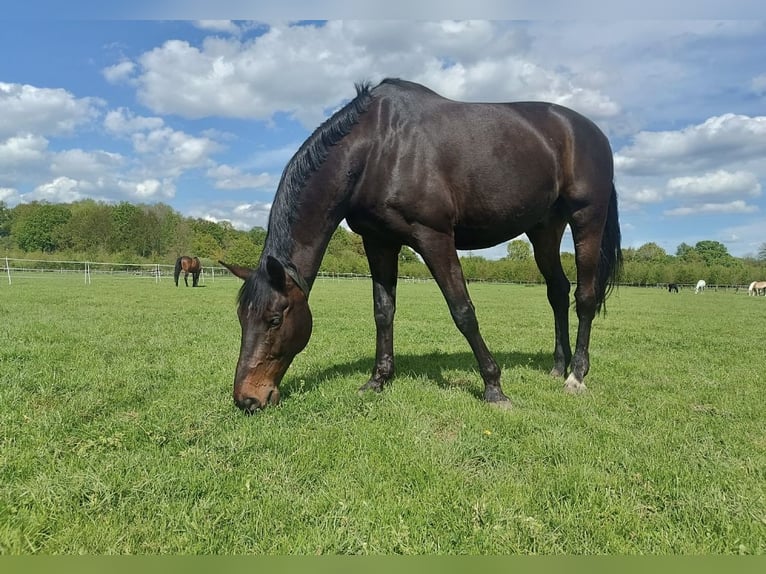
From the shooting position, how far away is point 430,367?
6039 mm

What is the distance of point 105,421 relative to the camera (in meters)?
3.63

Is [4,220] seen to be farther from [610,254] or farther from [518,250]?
[610,254]

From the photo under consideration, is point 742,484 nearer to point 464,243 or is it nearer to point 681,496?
point 681,496

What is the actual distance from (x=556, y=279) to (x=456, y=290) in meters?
2.17

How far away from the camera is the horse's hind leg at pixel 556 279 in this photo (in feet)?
19.1

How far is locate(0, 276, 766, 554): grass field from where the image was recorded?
7.18 feet

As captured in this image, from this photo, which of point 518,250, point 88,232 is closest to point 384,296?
point 88,232

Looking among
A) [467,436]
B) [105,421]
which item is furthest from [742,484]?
[105,421]

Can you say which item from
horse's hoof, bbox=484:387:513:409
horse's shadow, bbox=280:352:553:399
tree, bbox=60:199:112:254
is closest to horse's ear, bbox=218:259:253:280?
horse's shadow, bbox=280:352:553:399

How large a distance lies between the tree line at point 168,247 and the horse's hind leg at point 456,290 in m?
53.9

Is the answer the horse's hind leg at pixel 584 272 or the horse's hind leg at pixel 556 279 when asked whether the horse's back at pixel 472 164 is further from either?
the horse's hind leg at pixel 556 279

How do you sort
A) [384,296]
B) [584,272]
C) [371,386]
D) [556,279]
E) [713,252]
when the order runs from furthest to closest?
[713,252] < [556,279] < [584,272] < [384,296] < [371,386]

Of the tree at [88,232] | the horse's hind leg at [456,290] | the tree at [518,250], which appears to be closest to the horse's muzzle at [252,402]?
the horse's hind leg at [456,290]

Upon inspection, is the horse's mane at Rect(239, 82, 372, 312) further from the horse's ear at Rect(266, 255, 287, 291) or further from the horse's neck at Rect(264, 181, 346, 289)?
the horse's ear at Rect(266, 255, 287, 291)
